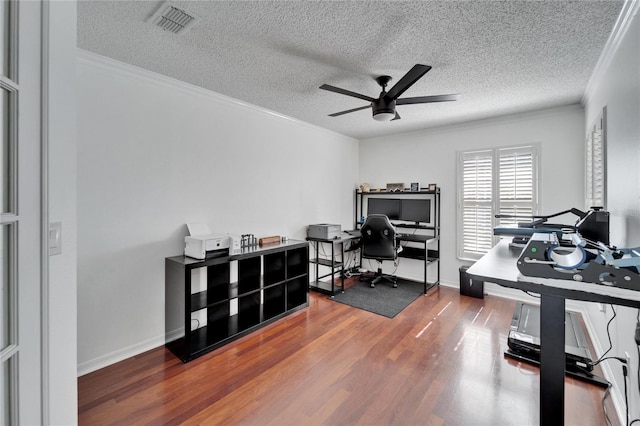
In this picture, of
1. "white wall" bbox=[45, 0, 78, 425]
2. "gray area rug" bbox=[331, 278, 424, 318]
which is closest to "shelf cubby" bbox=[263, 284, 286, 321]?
"gray area rug" bbox=[331, 278, 424, 318]

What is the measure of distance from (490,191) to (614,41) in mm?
2230

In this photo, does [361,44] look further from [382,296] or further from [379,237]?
[382,296]

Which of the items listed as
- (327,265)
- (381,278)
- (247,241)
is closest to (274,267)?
(247,241)

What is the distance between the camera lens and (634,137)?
1.53 m

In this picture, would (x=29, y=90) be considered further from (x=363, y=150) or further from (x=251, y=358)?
(x=363, y=150)

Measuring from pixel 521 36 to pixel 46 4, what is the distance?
261 cm

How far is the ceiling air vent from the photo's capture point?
1.69 m

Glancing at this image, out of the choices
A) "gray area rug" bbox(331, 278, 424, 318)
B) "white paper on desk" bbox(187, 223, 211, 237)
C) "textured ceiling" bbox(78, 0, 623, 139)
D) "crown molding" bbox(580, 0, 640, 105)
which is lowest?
"gray area rug" bbox(331, 278, 424, 318)

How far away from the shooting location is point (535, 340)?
2.47 meters

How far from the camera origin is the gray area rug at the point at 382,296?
343 centimetres

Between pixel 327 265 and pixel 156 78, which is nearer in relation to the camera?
pixel 156 78

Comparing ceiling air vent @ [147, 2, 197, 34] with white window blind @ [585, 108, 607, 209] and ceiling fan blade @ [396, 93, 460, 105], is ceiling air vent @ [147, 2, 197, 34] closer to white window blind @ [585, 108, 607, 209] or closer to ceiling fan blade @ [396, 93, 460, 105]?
ceiling fan blade @ [396, 93, 460, 105]

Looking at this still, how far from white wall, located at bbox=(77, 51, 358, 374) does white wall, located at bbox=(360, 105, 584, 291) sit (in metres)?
2.29

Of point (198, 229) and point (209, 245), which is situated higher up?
point (198, 229)
